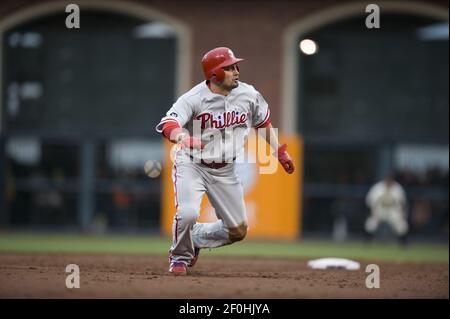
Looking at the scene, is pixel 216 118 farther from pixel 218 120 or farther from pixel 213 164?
pixel 213 164

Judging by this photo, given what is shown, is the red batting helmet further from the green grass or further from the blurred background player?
the blurred background player

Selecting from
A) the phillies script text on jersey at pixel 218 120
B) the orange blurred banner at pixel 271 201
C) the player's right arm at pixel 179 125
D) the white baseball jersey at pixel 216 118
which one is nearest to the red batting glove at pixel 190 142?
the player's right arm at pixel 179 125

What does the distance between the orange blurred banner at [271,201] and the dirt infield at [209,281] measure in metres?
9.98

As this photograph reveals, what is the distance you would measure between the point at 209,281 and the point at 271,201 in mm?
13507

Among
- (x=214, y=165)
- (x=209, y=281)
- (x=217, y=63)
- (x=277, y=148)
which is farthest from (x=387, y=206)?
(x=209, y=281)

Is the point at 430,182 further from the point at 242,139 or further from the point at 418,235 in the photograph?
the point at 242,139

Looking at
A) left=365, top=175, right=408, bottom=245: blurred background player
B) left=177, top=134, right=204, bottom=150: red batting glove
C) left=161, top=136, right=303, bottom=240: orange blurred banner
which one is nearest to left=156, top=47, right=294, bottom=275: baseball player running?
left=177, top=134, right=204, bottom=150: red batting glove

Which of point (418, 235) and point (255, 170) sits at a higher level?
point (255, 170)

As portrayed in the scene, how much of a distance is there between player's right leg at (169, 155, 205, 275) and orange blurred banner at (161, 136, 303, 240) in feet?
40.8

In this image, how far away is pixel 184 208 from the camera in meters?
8.33

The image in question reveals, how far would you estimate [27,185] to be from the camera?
21984mm

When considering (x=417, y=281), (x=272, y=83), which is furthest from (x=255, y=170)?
(x=417, y=281)

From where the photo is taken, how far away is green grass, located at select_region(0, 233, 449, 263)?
15172 millimetres

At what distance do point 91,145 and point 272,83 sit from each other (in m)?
5.17
